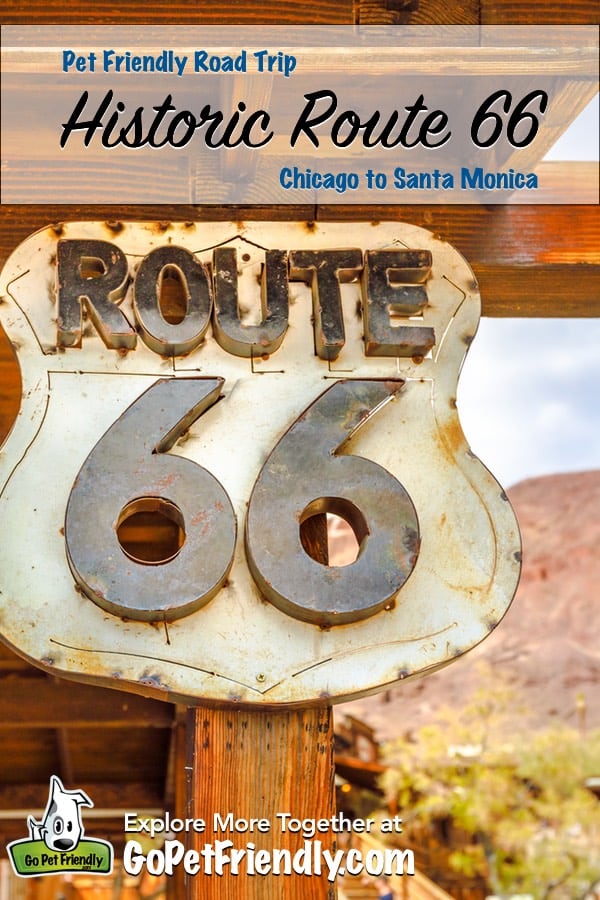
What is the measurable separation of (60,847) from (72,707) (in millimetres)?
3658

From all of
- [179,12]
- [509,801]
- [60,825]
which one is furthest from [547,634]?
[179,12]

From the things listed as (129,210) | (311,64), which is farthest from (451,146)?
(129,210)

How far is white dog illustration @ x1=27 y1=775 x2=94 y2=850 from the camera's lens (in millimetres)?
2555

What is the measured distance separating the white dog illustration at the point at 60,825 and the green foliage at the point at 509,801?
46.6 ft

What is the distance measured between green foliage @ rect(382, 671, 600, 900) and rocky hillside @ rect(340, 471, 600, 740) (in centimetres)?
592

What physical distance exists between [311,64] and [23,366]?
1034mm

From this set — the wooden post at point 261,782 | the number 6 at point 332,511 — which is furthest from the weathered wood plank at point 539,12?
the wooden post at point 261,782

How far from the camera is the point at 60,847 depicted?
256 centimetres

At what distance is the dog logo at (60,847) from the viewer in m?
2.53

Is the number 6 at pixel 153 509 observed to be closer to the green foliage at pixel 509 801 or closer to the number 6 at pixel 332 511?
the number 6 at pixel 332 511

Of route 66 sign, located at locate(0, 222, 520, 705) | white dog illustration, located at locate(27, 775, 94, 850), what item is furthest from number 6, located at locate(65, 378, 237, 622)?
white dog illustration, located at locate(27, 775, 94, 850)

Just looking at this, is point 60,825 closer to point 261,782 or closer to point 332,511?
point 261,782

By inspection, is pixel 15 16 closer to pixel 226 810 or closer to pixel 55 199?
pixel 55 199

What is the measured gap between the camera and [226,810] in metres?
2.31
